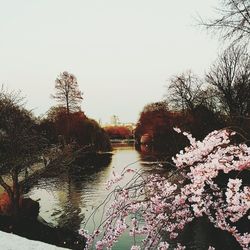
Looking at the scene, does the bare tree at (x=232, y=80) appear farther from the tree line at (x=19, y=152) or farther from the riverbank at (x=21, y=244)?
the riverbank at (x=21, y=244)

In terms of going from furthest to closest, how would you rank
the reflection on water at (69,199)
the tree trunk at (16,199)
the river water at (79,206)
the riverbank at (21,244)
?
the reflection on water at (69,199) < the tree trunk at (16,199) < the river water at (79,206) < the riverbank at (21,244)

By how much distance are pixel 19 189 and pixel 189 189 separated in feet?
60.5

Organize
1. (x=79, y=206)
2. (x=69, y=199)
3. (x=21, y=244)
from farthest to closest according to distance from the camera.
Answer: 1. (x=69, y=199)
2. (x=79, y=206)
3. (x=21, y=244)

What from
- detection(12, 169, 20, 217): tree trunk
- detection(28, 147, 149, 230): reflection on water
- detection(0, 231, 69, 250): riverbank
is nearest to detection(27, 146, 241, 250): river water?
detection(28, 147, 149, 230): reflection on water

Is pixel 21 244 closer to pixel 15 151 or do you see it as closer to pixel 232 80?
pixel 15 151

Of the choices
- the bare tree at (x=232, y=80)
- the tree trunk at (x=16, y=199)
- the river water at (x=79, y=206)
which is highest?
the bare tree at (x=232, y=80)

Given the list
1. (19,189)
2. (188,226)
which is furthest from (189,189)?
(19,189)

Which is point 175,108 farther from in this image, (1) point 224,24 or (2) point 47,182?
(1) point 224,24

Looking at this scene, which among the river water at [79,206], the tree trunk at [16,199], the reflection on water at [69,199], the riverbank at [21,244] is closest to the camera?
the riverbank at [21,244]

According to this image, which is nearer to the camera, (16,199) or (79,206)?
(16,199)

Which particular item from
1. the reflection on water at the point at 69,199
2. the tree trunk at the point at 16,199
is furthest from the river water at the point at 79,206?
the tree trunk at the point at 16,199

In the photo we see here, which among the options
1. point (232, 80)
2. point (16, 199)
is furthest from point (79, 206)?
point (232, 80)

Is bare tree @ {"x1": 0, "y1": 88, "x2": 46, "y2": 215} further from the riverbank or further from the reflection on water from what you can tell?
the riverbank

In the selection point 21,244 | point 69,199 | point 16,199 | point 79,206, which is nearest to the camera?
point 21,244
